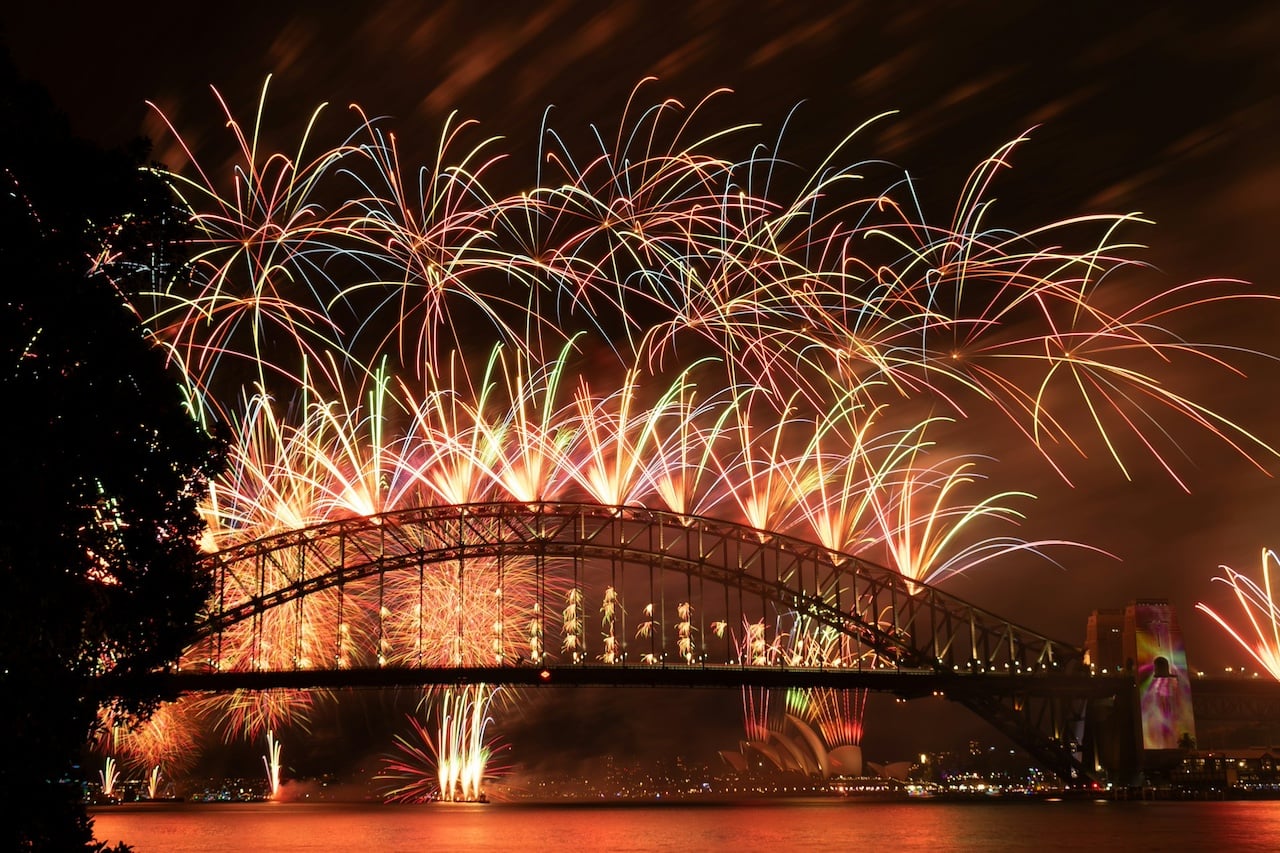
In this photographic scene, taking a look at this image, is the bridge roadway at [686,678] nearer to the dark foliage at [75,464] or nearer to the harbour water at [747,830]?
the harbour water at [747,830]

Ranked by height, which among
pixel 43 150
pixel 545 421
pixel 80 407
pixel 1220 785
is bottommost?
pixel 1220 785

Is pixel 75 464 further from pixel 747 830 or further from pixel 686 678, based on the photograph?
pixel 686 678

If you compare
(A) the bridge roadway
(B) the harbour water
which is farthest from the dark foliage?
(A) the bridge roadway

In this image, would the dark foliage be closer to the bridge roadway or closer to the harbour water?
the harbour water

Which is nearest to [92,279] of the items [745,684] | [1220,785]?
[745,684]

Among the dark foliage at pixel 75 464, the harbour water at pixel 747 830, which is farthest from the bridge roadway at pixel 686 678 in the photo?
the dark foliage at pixel 75 464

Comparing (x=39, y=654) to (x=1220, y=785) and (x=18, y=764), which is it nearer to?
(x=18, y=764)

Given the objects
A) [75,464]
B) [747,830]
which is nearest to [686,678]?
[747,830]
